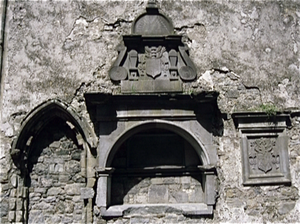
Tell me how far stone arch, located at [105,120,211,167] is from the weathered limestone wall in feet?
0.97

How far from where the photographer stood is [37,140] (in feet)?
18.1

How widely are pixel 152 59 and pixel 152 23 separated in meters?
0.68

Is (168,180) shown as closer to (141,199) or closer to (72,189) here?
(141,199)

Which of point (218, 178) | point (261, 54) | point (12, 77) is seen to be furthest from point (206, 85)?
point (12, 77)

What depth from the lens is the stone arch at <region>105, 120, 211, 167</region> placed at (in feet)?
17.4

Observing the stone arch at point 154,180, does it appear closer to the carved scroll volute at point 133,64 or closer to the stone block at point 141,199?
the stone block at point 141,199

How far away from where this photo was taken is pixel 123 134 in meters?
5.30

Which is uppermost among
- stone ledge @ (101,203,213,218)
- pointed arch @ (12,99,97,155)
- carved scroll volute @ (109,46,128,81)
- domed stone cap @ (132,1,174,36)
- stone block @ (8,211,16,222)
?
domed stone cap @ (132,1,174,36)

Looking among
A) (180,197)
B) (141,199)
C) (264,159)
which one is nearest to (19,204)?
(141,199)

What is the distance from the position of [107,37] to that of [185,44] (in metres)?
1.39

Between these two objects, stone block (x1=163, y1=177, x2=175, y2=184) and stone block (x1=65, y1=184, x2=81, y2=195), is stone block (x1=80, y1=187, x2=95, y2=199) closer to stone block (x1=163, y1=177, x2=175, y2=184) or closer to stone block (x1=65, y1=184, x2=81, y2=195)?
stone block (x1=65, y1=184, x2=81, y2=195)

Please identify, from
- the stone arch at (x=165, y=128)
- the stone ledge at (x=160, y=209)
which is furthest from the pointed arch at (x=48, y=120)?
the stone ledge at (x=160, y=209)

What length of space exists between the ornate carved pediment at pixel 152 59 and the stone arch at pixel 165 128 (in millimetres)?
574

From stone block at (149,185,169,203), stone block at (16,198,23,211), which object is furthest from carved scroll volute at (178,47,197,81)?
stone block at (16,198,23,211)
